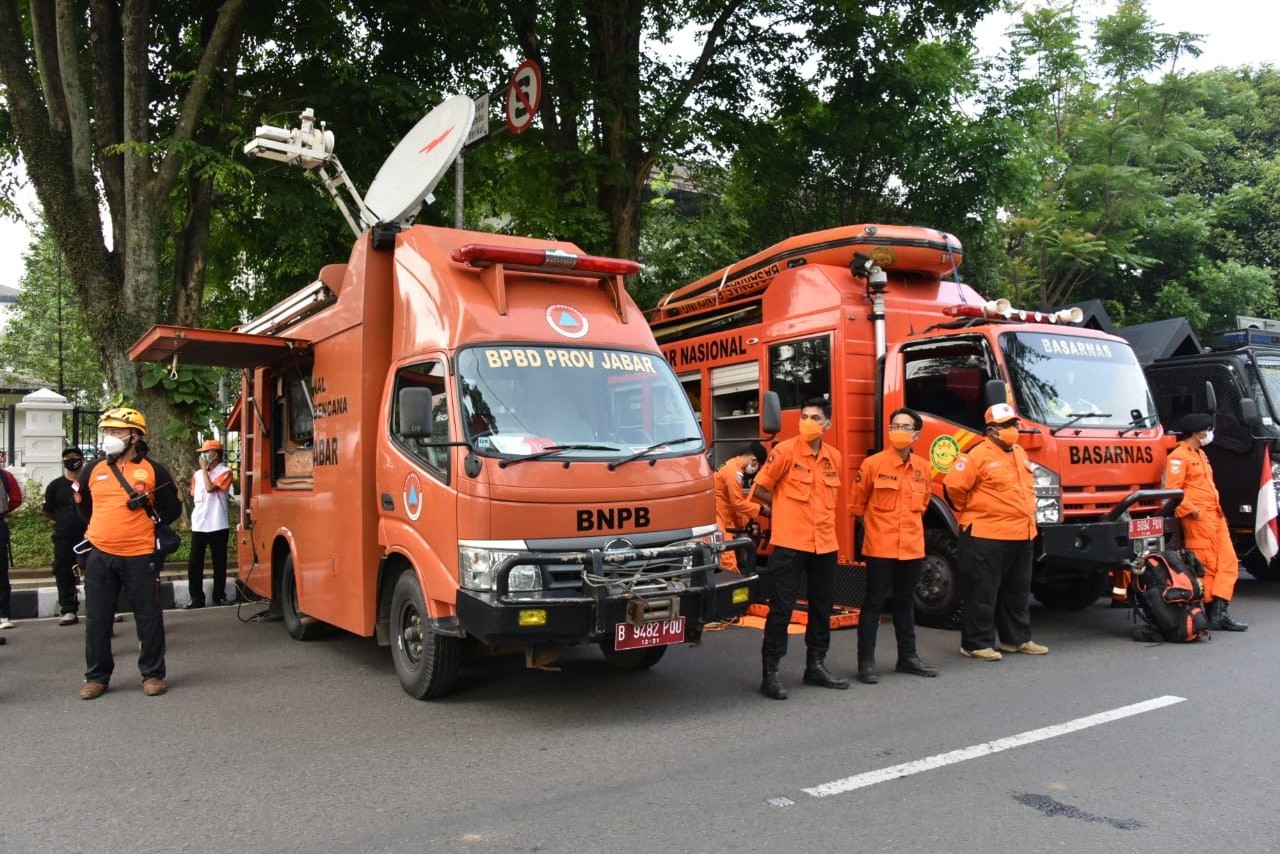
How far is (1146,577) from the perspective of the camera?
7.62m

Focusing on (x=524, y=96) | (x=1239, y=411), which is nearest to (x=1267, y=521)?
(x=1239, y=411)

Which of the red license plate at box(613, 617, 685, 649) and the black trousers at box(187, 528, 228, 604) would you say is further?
the black trousers at box(187, 528, 228, 604)

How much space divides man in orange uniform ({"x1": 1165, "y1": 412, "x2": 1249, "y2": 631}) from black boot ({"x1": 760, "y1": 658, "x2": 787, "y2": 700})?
13.3 feet

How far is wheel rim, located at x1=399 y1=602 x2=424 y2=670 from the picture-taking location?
20.0ft

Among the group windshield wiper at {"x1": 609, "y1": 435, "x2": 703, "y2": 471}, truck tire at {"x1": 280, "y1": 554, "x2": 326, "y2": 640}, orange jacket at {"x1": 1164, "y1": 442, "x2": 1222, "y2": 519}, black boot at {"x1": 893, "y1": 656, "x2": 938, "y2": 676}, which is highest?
windshield wiper at {"x1": 609, "y1": 435, "x2": 703, "y2": 471}

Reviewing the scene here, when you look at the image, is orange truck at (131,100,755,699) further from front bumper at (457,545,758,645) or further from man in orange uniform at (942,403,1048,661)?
man in orange uniform at (942,403,1048,661)

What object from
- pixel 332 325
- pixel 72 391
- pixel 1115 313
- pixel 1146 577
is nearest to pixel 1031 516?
pixel 1146 577

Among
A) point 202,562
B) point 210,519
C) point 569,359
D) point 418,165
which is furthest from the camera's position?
point 202,562

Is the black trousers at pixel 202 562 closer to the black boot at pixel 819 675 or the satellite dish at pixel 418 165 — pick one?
the satellite dish at pixel 418 165

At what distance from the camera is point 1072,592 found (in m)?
8.98

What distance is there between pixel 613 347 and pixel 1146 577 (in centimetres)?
474

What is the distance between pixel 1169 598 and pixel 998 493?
1754mm

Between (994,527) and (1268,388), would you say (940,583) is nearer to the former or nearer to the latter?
(994,527)

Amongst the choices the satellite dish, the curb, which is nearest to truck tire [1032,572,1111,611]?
the satellite dish
